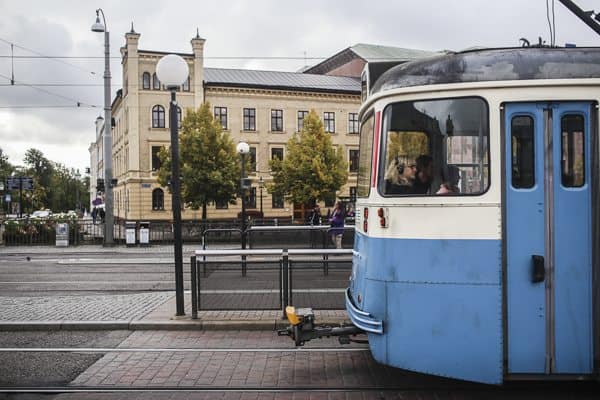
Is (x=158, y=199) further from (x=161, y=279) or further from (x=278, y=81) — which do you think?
(x=161, y=279)

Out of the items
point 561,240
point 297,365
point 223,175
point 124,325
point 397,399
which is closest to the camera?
point 561,240

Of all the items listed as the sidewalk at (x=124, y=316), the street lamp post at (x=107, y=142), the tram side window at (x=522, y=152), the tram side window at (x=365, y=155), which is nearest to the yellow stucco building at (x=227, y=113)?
the street lamp post at (x=107, y=142)

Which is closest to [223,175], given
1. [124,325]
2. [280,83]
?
[280,83]

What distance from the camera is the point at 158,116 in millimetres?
49312

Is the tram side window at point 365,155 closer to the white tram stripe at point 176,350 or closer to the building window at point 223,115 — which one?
the white tram stripe at point 176,350

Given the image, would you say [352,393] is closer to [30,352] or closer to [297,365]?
[297,365]

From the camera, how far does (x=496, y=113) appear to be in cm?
541

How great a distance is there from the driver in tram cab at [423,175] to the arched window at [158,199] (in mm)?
45163

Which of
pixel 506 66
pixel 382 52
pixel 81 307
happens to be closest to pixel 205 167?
pixel 81 307

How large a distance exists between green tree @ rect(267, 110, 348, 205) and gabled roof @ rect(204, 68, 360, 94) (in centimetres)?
898

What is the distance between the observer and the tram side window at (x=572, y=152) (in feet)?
17.4

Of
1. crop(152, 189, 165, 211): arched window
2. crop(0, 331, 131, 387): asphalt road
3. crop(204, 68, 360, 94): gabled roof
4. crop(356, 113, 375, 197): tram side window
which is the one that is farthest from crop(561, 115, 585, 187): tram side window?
crop(204, 68, 360, 94): gabled roof

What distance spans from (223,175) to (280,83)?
15839 millimetres

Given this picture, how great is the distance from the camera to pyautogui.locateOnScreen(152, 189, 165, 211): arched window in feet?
161
